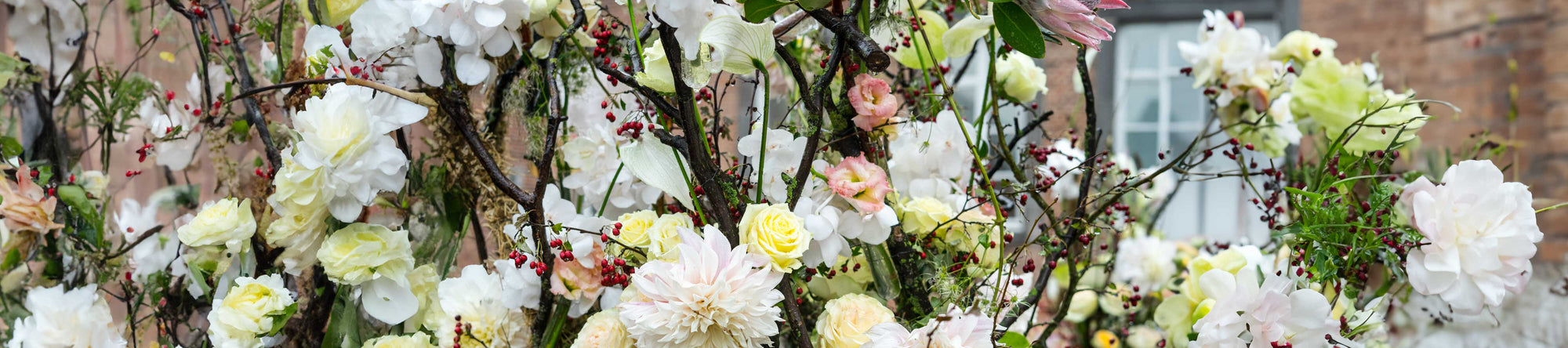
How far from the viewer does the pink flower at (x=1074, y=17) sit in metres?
0.42

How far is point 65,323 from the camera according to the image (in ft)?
2.23

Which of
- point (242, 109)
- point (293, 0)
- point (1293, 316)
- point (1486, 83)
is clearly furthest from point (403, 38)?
point (1486, 83)

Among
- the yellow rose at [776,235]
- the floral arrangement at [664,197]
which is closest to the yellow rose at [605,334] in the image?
the floral arrangement at [664,197]

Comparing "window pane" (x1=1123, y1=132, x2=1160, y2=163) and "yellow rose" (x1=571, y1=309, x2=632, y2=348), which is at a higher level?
"window pane" (x1=1123, y1=132, x2=1160, y2=163)

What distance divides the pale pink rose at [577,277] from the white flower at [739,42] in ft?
0.54

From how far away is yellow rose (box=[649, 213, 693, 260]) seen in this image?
0.49m

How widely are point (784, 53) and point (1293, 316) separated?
333 mm

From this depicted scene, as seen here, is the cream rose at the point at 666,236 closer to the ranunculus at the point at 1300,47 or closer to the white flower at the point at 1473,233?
the white flower at the point at 1473,233

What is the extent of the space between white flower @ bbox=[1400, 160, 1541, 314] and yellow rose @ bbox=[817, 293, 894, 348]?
311mm

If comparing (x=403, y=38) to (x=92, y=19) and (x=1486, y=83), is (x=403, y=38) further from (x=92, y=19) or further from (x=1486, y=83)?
(x=1486, y=83)

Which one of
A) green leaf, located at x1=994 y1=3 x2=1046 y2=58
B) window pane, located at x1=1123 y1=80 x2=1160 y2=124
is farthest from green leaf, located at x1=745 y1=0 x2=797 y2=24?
window pane, located at x1=1123 y1=80 x2=1160 y2=124

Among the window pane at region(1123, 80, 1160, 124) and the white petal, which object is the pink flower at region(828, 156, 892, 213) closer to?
the white petal

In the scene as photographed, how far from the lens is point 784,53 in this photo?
1.51 feet

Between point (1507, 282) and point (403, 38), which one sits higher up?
point (403, 38)
